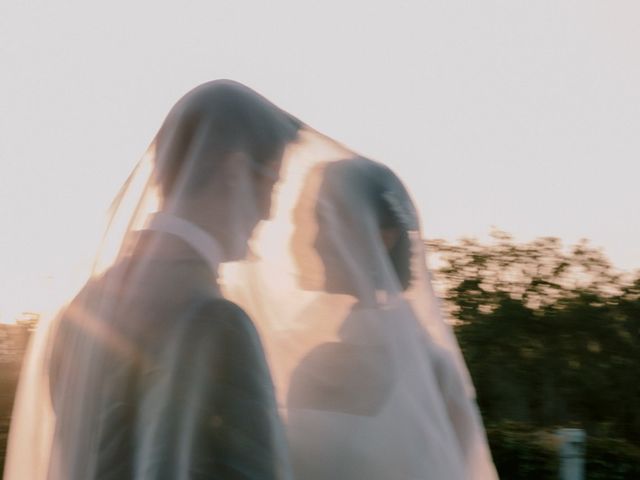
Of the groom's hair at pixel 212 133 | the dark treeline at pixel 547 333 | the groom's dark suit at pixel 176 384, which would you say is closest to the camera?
the groom's dark suit at pixel 176 384

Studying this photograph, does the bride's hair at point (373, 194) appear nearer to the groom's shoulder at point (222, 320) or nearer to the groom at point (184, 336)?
the groom at point (184, 336)

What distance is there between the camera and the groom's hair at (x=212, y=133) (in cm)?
171

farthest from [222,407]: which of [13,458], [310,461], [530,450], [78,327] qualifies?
[530,450]

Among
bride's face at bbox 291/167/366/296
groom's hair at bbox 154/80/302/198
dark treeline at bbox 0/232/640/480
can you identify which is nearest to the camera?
groom's hair at bbox 154/80/302/198

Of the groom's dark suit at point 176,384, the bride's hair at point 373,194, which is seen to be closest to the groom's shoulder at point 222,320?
the groom's dark suit at point 176,384

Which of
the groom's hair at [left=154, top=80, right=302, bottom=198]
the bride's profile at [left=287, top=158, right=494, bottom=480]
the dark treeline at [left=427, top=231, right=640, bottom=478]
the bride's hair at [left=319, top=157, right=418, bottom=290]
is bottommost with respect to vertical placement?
the dark treeline at [left=427, top=231, right=640, bottom=478]

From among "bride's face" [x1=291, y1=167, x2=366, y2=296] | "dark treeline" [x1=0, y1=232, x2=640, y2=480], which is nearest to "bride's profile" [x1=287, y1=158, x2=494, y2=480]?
"bride's face" [x1=291, y1=167, x2=366, y2=296]

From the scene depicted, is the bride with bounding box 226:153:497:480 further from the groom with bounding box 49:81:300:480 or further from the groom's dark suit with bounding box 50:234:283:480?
the groom's dark suit with bounding box 50:234:283:480

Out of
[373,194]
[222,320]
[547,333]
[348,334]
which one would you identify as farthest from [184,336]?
[547,333]

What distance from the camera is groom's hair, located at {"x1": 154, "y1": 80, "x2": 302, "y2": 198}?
171 centimetres

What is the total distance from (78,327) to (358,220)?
0.53m

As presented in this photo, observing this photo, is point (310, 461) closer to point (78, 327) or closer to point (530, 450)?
point (78, 327)

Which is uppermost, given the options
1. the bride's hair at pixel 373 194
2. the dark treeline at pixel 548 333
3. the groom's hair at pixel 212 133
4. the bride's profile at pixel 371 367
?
the groom's hair at pixel 212 133

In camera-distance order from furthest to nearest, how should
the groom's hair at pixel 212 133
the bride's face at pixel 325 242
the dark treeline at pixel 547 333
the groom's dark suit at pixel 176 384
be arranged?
1. the dark treeline at pixel 547 333
2. the bride's face at pixel 325 242
3. the groom's hair at pixel 212 133
4. the groom's dark suit at pixel 176 384
